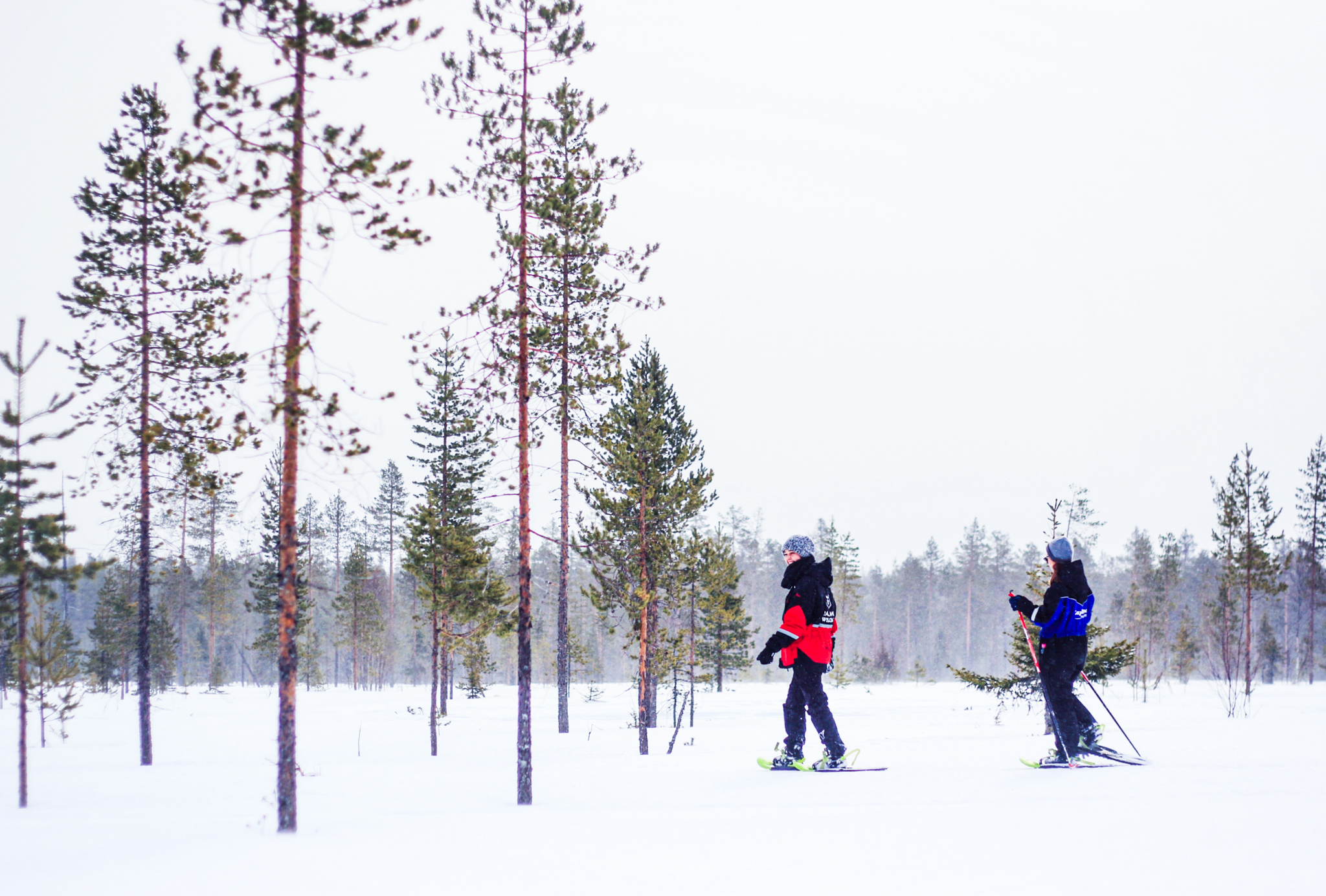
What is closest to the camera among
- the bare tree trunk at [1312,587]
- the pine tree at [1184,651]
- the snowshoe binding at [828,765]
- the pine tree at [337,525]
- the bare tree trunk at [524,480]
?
the snowshoe binding at [828,765]

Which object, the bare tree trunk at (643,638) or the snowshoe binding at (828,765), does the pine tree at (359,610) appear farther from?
the snowshoe binding at (828,765)

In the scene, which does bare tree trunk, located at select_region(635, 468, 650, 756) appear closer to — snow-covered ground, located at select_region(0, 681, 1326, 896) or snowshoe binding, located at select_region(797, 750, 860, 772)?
snow-covered ground, located at select_region(0, 681, 1326, 896)

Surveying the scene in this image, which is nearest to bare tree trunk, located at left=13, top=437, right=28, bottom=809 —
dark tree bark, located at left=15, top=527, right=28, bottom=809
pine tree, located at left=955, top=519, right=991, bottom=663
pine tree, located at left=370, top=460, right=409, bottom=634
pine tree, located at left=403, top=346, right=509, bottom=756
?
dark tree bark, located at left=15, top=527, right=28, bottom=809

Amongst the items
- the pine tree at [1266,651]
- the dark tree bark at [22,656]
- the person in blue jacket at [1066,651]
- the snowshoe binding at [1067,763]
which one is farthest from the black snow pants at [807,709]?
the pine tree at [1266,651]

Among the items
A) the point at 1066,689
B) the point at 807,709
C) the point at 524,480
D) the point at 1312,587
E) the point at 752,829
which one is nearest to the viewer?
the point at 752,829

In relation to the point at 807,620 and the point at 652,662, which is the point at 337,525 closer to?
the point at 652,662

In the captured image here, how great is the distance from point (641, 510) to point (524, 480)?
8.63 metres

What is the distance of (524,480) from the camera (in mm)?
12070

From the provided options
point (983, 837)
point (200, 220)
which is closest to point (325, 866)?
point (983, 837)

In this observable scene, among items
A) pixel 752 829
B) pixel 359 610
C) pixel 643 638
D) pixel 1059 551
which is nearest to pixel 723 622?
pixel 643 638

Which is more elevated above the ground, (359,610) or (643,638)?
(643,638)

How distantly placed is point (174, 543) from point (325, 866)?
66742 millimetres

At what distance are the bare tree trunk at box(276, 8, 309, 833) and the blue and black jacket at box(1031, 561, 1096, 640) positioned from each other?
833 cm

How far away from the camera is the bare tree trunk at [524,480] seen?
11.5m
